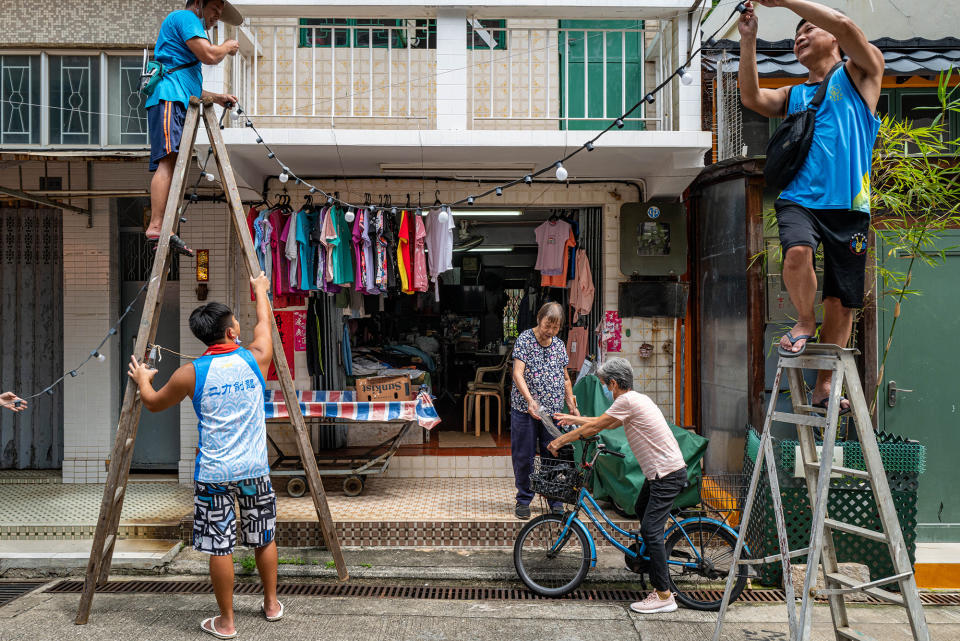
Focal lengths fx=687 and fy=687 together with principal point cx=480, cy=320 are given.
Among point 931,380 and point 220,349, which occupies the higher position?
point 220,349

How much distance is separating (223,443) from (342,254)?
3318 mm

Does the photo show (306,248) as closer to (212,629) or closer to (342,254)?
(342,254)

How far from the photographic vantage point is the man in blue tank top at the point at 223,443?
432 cm

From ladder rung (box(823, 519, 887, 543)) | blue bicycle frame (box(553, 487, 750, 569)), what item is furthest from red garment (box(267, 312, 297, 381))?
ladder rung (box(823, 519, 887, 543))

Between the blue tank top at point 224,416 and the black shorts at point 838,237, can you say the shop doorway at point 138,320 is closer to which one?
the blue tank top at point 224,416

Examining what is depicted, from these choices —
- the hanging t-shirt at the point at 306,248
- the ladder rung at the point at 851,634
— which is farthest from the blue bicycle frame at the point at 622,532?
the hanging t-shirt at the point at 306,248


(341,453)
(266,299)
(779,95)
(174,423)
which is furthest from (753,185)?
(174,423)

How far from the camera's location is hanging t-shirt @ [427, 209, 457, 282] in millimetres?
7371

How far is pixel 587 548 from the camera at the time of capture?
5199mm

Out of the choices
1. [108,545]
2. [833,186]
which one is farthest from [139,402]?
[833,186]

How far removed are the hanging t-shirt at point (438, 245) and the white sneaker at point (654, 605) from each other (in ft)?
12.7

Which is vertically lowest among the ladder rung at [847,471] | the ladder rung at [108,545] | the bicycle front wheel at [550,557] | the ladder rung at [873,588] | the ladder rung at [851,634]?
the bicycle front wheel at [550,557]

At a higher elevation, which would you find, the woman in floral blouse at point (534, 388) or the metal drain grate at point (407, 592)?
the woman in floral blouse at point (534, 388)

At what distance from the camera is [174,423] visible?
8148 millimetres
